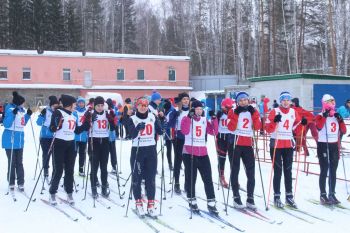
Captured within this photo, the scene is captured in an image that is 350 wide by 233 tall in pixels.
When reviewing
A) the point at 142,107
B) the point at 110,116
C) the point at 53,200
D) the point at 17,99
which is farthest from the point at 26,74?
the point at 142,107

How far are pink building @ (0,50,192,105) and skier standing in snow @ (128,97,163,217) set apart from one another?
30653 millimetres

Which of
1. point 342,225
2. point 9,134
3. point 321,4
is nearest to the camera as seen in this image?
point 342,225

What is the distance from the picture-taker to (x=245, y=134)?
6.77 m

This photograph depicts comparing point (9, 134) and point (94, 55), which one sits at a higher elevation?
point (94, 55)

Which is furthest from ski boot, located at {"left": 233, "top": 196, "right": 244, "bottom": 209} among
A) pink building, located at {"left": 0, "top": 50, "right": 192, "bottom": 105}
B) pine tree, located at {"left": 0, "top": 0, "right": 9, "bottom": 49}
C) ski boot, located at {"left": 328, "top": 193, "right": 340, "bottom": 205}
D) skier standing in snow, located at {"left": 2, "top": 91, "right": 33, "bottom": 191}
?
pine tree, located at {"left": 0, "top": 0, "right": 9, "bottom": 49}

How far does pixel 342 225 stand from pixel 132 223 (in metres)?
2.99

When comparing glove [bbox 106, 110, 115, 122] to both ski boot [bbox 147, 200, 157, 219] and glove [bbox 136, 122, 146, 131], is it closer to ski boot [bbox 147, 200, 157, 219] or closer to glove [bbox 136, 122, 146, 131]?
glove [bbox 136, 122, 146, 131]

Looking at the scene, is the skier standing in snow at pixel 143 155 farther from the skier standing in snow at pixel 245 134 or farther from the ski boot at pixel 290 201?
the ski boot at pixel 290 201

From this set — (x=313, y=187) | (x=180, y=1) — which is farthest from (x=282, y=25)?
(x=313, y=187)

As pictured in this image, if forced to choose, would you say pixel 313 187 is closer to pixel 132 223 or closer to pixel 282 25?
pixel 132 223

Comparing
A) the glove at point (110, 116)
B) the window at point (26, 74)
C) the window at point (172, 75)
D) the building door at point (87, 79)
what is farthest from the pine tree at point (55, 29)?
the glove at point (110, 116)

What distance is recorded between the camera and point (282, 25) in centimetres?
3962

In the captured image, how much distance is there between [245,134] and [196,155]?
2.82 ft

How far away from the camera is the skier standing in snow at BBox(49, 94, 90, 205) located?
696cm
